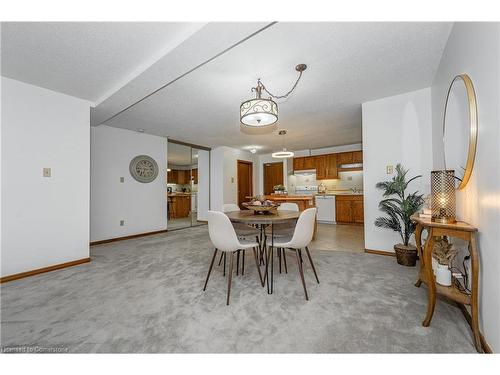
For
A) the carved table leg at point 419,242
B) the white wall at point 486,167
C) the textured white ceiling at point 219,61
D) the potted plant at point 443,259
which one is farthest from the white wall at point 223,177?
the white wall at point 486,167

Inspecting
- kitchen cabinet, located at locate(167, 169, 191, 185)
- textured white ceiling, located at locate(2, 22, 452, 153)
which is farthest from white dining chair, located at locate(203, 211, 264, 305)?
kitchen cabinet, located at locate(167, 169, 191, 185)

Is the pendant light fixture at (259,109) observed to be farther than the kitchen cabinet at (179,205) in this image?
No

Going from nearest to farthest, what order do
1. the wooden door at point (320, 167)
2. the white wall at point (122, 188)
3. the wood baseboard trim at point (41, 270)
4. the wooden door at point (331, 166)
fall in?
the wood baseboard trim at point (41, 270) < the white wall at point (122, 188) < the wooden door at point (331, 166) < the wooden door at point (320, 167)

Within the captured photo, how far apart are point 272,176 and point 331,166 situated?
2.22 m

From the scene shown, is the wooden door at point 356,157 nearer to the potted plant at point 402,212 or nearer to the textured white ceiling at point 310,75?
the textured white ceiling at point 310,75

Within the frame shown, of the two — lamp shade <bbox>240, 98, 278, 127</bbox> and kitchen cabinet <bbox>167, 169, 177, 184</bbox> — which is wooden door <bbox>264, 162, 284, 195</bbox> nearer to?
kitchen cabinet <bbox>167, 169, 177, 184</bbox>

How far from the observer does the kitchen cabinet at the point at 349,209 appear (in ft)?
19.1

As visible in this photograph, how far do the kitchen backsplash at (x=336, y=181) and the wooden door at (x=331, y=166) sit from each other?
0.29 meters

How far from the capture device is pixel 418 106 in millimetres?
2932

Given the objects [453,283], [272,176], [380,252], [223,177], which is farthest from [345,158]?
[453,283]

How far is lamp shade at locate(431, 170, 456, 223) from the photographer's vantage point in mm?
1546
